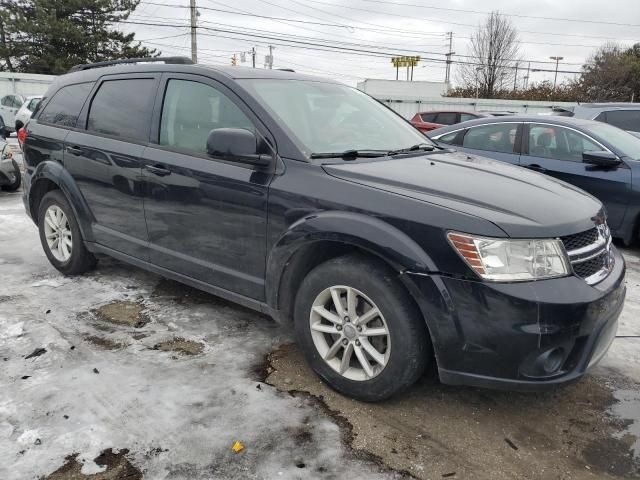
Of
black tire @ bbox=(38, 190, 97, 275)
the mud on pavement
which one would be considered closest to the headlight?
the mud on pavement

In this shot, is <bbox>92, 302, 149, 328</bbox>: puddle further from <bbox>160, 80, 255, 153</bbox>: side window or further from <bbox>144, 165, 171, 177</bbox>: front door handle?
<bbox>160, 80, 255, 153</bbox>: side window

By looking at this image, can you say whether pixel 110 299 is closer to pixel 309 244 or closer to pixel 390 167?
pixel 309 244

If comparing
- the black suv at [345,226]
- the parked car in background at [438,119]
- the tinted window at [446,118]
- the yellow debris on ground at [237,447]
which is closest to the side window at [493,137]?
the black suv at [345,226]

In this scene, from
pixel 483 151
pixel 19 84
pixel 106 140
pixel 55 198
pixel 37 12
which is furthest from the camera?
pixel 37 12

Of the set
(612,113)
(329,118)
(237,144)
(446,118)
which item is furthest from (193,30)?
(237,144)

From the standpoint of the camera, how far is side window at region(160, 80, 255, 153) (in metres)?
3.42

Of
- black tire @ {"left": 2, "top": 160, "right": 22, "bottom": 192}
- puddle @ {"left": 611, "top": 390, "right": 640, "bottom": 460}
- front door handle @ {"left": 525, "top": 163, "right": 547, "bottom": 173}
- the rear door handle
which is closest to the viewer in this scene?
puddle @ {"left": 611, "top": 390, "right": 640, "bottom": 460}

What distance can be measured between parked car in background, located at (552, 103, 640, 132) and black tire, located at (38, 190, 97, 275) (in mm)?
6968

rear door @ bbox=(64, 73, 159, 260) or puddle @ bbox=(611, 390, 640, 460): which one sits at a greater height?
rear door @ bbox=(64, 73, 159, 260)

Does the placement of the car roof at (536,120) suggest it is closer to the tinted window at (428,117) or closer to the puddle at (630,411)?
the puddle at (630,411)

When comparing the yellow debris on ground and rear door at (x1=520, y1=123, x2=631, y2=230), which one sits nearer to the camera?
the yellow debris on ground

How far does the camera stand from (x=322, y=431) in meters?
2.67

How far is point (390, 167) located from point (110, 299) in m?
2.56

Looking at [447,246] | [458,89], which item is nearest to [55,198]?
[447,246]
